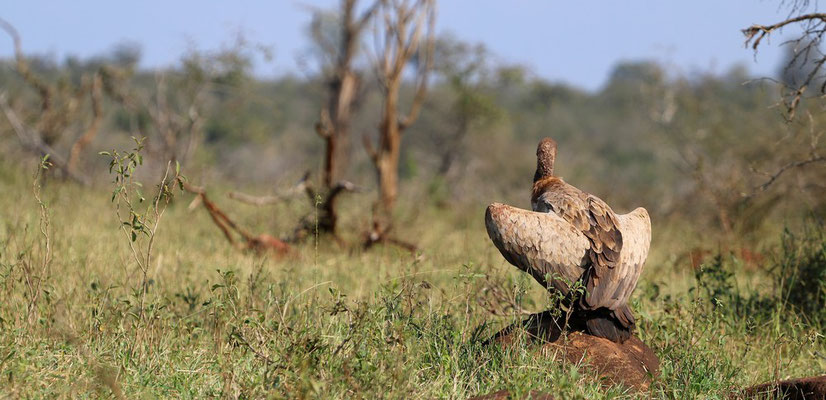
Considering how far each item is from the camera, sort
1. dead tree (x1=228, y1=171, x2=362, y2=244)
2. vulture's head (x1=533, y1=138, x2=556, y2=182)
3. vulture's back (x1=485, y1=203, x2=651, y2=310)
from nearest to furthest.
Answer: vulture's back (x1=485, y1=203, x2=651, y2=310), vulture's head (x1=533, y1=138, x2=556, y2=182), dead tree (x1=228, y1=171, x2=362, y2=244)

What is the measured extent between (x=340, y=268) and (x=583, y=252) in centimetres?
350

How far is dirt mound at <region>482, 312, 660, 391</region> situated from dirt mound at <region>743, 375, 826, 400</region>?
0.52 metres

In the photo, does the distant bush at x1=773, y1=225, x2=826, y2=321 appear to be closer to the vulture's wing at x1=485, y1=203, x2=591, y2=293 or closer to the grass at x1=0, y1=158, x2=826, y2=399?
the grass at x1=0, y1=158, x2=826, y2=399

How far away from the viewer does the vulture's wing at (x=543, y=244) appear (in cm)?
429

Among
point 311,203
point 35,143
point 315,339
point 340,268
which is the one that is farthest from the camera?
point 35,143

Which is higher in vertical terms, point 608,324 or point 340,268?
point 608,324

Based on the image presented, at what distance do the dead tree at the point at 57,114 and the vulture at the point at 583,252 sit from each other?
9875mm

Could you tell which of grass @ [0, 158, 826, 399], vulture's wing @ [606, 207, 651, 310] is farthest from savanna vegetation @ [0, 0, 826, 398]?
vulture's wing @ [606, 207, 651, 310]

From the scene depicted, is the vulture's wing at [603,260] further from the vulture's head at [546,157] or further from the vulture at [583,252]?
the vulture's head at [546,157]

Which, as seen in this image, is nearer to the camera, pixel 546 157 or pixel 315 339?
pixel 315 339

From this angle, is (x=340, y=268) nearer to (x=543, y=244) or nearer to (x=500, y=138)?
(x=543, y=244)

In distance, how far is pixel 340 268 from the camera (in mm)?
7410

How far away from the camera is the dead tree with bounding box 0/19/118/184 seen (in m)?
12.8

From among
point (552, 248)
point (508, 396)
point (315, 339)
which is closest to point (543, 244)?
point (552, 248)
